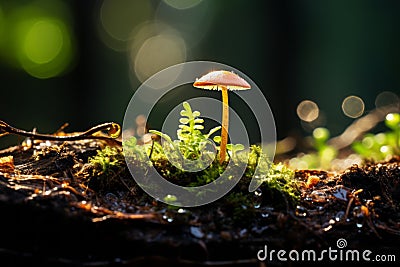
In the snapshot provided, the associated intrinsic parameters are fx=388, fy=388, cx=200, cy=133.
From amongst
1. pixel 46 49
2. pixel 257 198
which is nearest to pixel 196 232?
pixel 257 198

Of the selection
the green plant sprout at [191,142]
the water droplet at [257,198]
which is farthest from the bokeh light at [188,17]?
the water droplet at [257,198]

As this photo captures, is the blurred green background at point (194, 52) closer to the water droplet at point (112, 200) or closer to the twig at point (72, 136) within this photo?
the twig at point (72, 136)

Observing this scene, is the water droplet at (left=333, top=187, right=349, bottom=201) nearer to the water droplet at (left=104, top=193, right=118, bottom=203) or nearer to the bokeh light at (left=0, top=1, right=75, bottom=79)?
the water droplet at (left=104, top=193, right=118, bottom=203)

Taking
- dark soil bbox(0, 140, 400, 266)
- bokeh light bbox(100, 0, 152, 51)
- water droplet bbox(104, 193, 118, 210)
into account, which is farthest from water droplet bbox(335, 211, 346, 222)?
bokeh light bbox(100, 0, 152, 51)

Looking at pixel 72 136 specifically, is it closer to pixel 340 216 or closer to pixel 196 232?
pixel 196 232

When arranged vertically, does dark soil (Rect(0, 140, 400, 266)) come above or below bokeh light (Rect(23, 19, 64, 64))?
below

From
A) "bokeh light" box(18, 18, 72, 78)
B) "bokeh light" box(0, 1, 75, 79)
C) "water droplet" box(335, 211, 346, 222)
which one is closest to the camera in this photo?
"water droplet" box(335, 211, 346, 222)

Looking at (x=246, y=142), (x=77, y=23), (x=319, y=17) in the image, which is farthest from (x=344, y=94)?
(x=246, y=142)

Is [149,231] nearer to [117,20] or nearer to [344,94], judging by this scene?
[344,94]
